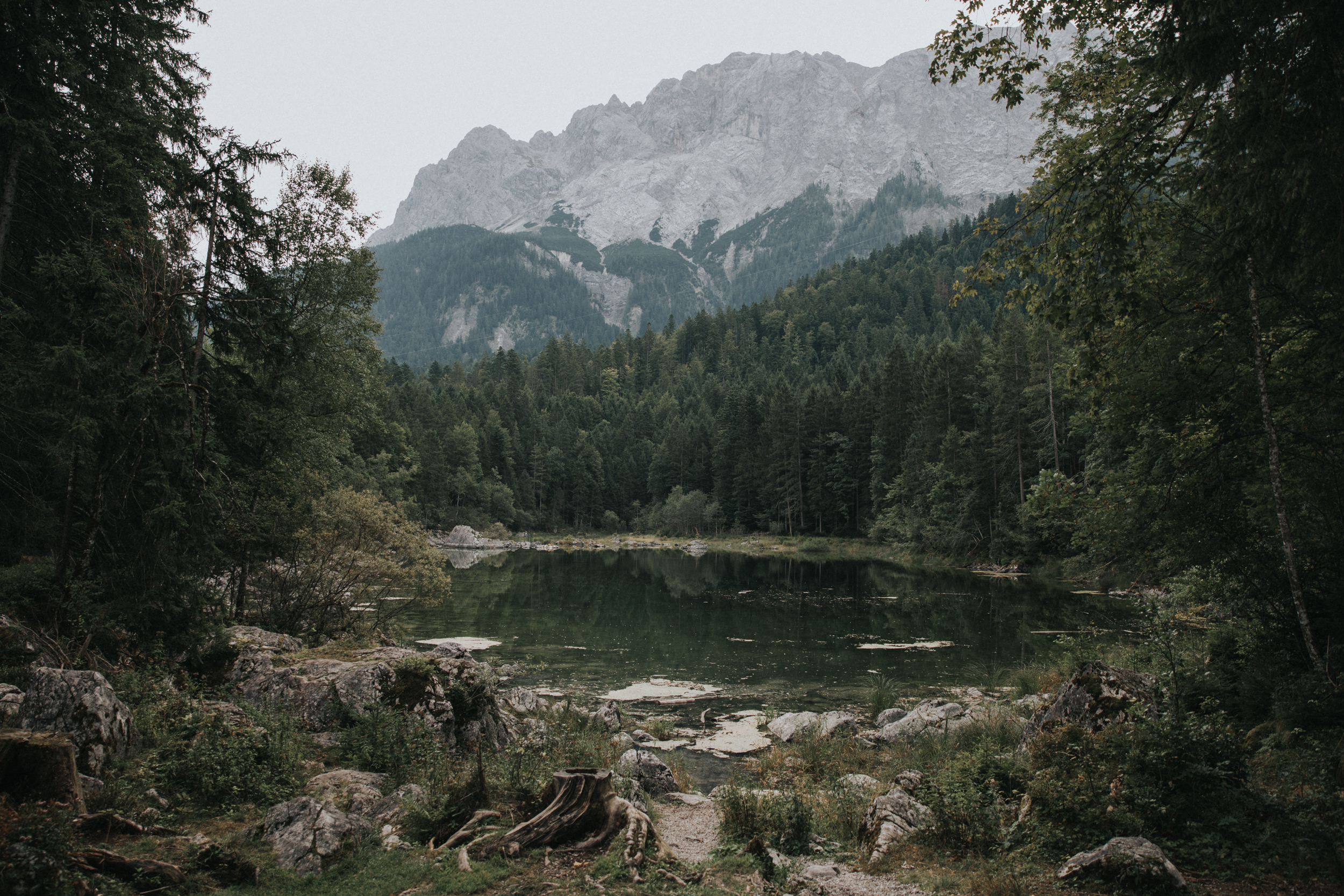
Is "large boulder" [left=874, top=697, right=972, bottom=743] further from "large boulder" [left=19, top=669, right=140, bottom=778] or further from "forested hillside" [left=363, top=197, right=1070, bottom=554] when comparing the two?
"large boulder" [left=19, top=669, right=140, bottom=778]

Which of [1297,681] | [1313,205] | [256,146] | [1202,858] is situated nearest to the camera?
[1313,205]

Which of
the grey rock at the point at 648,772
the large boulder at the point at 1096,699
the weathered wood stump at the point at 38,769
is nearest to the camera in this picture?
the weathered wood stump at the point at 38,769

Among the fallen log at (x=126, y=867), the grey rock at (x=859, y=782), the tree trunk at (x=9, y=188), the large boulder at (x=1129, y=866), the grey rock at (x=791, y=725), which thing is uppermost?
the tree trunk at (x=9, y=188)

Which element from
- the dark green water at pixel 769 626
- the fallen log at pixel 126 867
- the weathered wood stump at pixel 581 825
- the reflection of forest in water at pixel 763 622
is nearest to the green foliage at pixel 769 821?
the weathered wood stump at pixel 581 825

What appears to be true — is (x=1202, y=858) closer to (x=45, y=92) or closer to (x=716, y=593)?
(x=45, y=92)

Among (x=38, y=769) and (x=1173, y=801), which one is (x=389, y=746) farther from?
(x=1173, y=801)

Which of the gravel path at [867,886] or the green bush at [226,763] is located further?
the green bush at [226,763]

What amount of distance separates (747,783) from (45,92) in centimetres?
1641

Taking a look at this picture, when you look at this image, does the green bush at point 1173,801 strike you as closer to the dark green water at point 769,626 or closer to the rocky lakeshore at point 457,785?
the rocky lakeshore at point 457,785

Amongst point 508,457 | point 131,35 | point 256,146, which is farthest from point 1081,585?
point 508,457

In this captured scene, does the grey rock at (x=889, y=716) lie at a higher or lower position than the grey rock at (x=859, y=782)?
lower

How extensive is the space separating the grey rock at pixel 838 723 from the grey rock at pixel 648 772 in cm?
383

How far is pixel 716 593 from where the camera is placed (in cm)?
3859

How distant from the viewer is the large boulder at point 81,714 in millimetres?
6988
